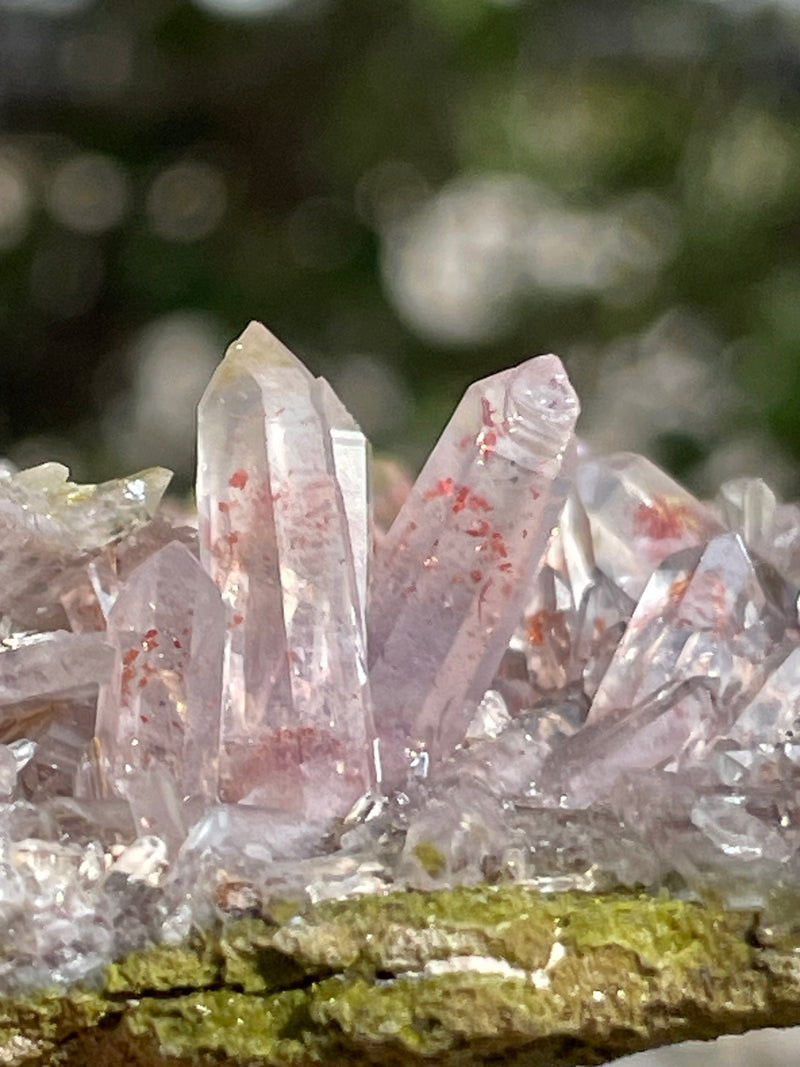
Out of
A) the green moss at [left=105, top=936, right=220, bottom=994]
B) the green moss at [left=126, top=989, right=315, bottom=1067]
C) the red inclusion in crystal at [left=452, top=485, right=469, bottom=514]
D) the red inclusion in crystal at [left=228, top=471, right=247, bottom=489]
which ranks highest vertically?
the red inclusion in crystal at [left=228, top=471, right=247, bottom=489]

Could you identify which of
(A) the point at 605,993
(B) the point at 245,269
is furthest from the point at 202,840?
(B) the point at 245,269

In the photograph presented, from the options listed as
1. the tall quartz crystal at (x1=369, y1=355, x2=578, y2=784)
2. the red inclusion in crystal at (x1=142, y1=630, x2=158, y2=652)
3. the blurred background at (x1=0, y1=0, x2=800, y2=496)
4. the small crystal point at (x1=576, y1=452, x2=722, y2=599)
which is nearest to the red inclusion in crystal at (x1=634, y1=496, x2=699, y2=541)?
the small crystal point at (x1=576, y1=452, x2=722, y2=599)

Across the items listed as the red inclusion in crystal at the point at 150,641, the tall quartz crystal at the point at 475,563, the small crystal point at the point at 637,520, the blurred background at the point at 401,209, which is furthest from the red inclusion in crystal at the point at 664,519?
the blurred background at the point at 401,209

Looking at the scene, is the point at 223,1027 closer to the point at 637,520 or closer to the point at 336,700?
the point at 336,700

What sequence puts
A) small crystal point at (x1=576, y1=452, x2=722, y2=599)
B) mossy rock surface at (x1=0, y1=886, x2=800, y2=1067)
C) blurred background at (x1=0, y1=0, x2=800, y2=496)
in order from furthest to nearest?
blurred background at (x1=0, y1=0, x2=800, y2=496), small crystal point at (x1=576, y1=452, x2=722, y2=599), mossy rock surface at (x1=0, y1=886, x2=800, y2=1067)

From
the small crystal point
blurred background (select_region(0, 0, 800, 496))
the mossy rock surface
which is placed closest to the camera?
the mossy rock surface

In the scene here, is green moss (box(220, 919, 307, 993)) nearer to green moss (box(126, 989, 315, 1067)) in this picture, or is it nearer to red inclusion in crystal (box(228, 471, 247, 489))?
green moss (box(126, 989, 315, 1067))
